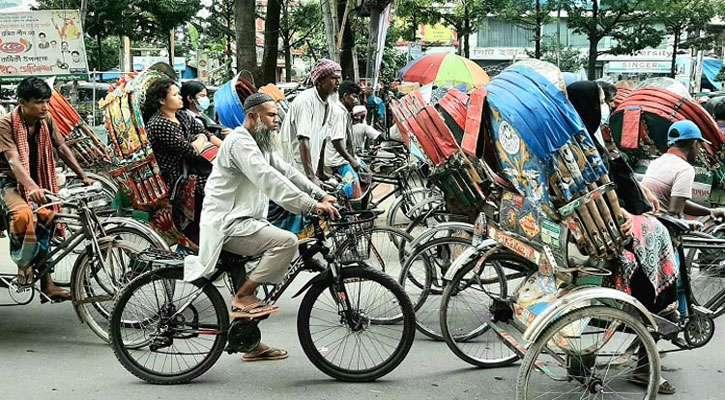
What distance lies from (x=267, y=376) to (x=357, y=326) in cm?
66

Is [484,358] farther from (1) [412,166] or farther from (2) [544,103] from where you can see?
(1) [412,166]

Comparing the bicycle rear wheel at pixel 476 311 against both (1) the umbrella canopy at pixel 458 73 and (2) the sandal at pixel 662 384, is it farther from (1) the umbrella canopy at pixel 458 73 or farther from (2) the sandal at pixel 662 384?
(1) the umbrella canopy at pixel 458 73

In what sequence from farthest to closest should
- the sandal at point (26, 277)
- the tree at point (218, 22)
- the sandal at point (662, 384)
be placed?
the tree at point (218, 22)
the sandal at point (26, 277)
the sandal at point (662, 384)

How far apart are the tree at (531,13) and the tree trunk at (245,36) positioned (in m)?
10.9

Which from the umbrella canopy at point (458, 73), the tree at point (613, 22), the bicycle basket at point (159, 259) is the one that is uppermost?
the tree at point (613, 22)

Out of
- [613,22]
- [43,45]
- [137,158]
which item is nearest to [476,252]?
[137,158]

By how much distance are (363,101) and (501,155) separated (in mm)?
12271

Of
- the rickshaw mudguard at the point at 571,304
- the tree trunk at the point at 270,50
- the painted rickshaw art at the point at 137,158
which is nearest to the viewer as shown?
the rickshaw mudguard at the point at 571,304

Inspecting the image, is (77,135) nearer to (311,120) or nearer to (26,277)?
(311,120)

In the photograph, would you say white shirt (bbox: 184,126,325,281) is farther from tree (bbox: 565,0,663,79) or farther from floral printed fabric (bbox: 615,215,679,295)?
tree (bbox: 565,0,663,79)

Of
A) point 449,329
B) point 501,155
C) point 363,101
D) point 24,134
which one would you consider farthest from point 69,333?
point 363,101

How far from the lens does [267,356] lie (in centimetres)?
464

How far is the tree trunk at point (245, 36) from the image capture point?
46.9ft

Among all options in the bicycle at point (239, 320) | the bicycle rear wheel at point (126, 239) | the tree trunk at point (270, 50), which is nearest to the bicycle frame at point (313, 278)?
the bicycle at point (239, 320)
